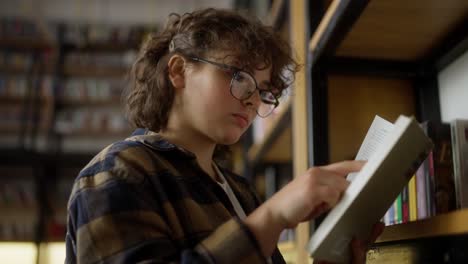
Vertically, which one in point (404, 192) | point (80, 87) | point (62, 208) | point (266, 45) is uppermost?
point (80, 87)

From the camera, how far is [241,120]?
881mm

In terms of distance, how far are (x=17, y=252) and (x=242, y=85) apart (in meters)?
3.51

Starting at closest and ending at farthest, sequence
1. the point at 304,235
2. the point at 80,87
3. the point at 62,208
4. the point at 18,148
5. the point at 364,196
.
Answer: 1. the point at 364,196
2. the point at 304,235
3. the point at 18,148
4. the point at 62,208
5. the point at 80,87

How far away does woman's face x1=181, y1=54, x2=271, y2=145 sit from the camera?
0.86 metres

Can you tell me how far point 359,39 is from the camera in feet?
3.76

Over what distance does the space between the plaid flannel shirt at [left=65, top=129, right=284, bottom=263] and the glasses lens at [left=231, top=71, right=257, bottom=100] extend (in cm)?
15

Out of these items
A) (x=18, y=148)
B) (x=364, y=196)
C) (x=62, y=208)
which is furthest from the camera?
(x=62, y=208)

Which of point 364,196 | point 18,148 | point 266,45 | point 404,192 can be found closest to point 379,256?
point 404,192

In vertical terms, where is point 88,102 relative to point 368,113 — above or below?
above

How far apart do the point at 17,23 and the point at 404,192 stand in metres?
4.12

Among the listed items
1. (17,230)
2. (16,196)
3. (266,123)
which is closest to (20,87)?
(16,196)

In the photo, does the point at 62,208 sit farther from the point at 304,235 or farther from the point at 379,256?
the point at 379,256

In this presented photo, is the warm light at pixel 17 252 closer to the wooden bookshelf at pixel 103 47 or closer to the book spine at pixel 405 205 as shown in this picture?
the wooden bookshelf at pixel 103 47

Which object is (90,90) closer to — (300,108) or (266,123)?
(266,123)
